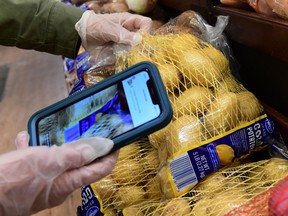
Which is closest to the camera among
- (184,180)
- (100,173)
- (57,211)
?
(100,173)

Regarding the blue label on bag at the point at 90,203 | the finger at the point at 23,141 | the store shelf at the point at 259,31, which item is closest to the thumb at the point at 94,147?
the finger at the point at 23,141

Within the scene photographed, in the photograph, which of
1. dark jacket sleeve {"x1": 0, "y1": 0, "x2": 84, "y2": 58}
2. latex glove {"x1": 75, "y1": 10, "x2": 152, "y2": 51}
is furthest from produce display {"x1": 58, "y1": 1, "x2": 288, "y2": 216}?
dark jacket sleeve {"x1": 0, "y1": 0, "x2": 84, "y2": 58}

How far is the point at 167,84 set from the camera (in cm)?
77

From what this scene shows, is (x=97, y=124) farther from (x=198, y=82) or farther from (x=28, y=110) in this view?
(x=28, y=110)

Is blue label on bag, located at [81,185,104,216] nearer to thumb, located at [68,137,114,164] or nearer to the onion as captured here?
thumb, located at [68,137,114,164]

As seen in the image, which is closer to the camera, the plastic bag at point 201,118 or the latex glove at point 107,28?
the plastic bag at point 201,118

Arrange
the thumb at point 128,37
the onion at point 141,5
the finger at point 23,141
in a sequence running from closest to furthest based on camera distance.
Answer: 1. the finger at point 23,141
2. the thumb at point 128,37
3. the onion at point 141,5

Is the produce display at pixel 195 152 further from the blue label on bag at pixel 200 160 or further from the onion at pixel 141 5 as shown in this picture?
the onion at pixel 141 5

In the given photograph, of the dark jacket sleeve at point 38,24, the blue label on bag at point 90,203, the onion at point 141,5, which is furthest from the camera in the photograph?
the onion at point 141,5

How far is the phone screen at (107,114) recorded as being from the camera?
1.82ft

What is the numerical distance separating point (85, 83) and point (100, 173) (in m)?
0.59

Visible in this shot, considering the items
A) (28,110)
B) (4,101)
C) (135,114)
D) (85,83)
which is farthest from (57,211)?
(4,101)

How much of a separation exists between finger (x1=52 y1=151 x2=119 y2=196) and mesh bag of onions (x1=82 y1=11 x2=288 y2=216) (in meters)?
0.17

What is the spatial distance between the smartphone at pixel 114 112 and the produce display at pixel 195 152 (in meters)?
0.16
